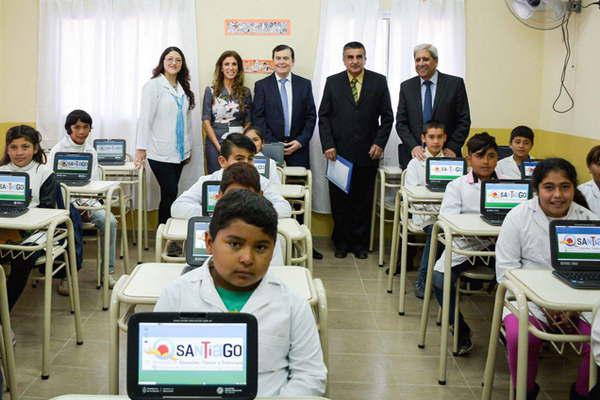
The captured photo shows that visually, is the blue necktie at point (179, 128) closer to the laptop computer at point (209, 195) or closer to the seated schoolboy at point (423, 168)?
the seated schoolboy at point (423, 168)

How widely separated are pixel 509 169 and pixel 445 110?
2.31 feet

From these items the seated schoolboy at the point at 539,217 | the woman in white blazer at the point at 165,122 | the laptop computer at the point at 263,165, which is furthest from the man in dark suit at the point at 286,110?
the seated schoolboy at the point at 539,217

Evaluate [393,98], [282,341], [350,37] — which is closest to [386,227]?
[393,98]

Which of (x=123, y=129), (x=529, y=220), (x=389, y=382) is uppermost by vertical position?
(x=123, y=129)

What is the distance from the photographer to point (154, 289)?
220 cm

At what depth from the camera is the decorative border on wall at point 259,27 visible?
589 centimetres

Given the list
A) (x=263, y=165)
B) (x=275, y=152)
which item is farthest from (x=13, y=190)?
(x=275, y=152)

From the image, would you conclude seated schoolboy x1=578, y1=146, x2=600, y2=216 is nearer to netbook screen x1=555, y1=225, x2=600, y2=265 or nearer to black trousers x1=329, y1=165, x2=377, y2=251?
netbook screen x1=555, y1=225, x2=600, y2=265

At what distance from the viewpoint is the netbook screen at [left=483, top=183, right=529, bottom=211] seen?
3248mm

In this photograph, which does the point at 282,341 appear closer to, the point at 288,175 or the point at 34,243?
the point at 34,243

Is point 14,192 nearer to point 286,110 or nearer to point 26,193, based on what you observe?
point 26,193

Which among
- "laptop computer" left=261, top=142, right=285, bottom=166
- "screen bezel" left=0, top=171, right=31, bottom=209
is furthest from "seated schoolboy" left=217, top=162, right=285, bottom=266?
"laptop computer" left=261, top=142, right=285, bottom=166

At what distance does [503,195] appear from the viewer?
Result: 129 inches

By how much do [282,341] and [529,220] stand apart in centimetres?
155
